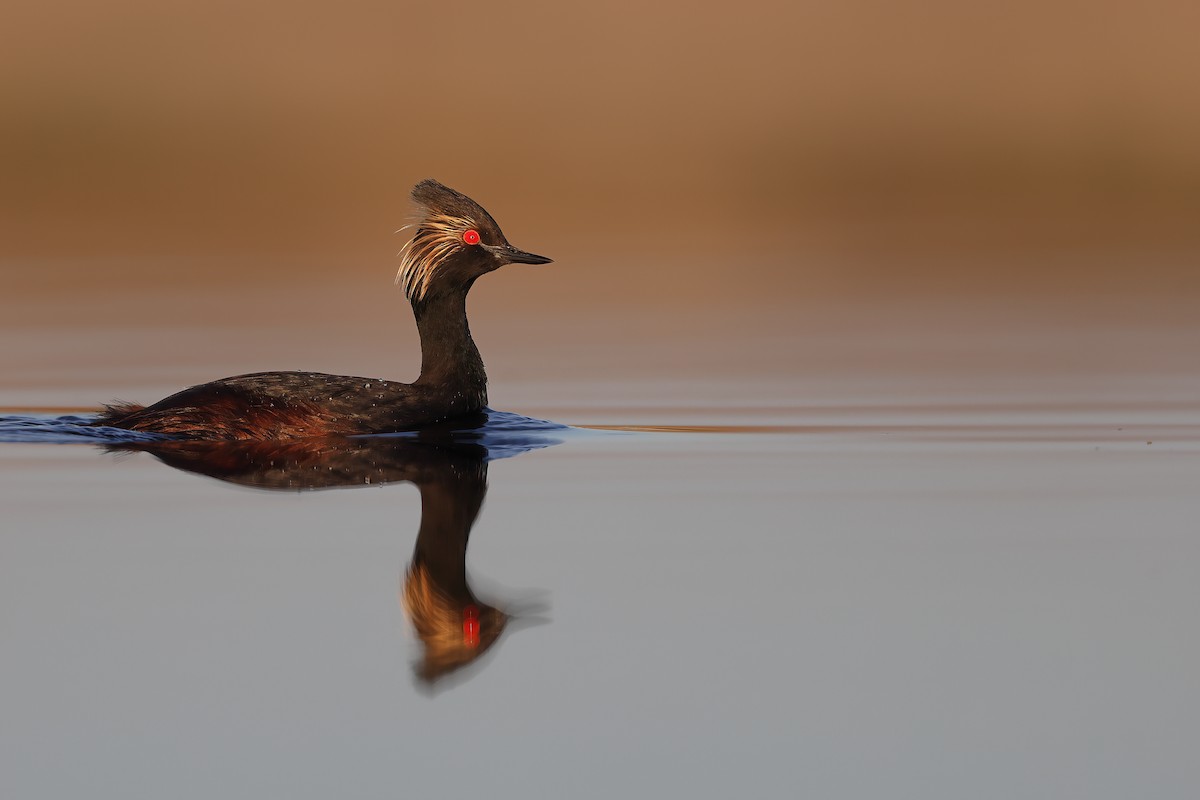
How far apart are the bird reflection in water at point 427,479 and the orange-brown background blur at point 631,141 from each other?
10.9 meters

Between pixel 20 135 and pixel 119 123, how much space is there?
7.41 feet

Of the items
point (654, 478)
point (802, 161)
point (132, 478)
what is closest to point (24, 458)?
point (132, 478)

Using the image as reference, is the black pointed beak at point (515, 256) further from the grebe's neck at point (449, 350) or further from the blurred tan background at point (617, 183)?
the blurred tan background at point (617, 183)

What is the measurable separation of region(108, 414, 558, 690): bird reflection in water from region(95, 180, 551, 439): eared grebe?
14 centimetres

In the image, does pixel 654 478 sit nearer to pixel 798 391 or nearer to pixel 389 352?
pixel 798 391

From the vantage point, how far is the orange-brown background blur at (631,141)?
2936 centimetres

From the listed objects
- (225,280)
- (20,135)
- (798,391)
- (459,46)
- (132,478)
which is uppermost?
(459,46)

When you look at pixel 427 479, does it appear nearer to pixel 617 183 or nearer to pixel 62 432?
pixel 62 432

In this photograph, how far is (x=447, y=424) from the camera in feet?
45.7

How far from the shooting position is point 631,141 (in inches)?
1811

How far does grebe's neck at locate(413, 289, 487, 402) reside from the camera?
1409 centimetres

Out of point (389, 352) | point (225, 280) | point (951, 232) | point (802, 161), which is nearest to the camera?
point (389, 352)

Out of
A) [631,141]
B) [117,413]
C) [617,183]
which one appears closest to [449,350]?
[117,413]

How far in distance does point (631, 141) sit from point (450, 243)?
32.2m
